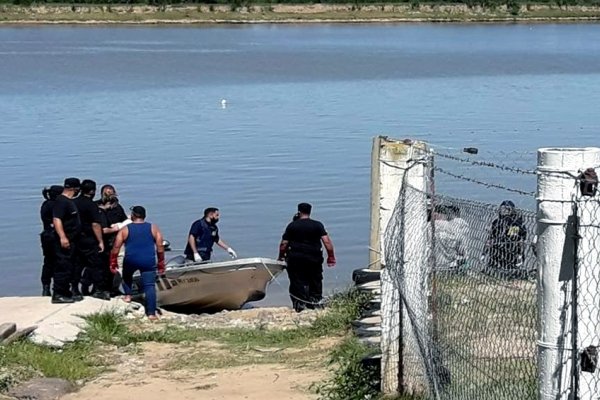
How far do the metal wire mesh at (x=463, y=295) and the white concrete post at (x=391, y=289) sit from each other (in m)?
0.05

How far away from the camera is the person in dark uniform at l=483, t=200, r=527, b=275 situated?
566 centimetres

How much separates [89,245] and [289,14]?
97371 millimetres

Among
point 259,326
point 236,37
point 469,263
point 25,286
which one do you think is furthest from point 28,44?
point 469,263

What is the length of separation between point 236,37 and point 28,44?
17.6m

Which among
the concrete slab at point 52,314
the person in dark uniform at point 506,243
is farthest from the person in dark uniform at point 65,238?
the person in dark uniform at point 506,243

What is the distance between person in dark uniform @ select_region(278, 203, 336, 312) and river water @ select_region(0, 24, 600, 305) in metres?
1.90

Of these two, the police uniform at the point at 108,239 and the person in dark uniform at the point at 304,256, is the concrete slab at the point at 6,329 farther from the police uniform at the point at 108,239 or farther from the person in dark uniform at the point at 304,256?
the person in dark uniform at the point at 304,256

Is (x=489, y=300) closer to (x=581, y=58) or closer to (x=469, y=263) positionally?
(x=469, y=263)

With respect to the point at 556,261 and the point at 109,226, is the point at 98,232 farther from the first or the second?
the point at 556,261

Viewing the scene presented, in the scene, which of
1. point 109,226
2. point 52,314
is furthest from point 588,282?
point 109,226

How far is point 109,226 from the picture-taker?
14195mm

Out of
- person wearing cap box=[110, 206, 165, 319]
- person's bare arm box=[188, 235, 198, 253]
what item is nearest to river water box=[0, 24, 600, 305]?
person's bare arm box=[188, 235, 198, 253]

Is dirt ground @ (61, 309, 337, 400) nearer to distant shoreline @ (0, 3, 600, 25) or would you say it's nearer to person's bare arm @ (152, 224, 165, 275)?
person's bare arm @ (152, 224, 165, 275)

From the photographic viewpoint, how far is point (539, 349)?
447 centimetres
